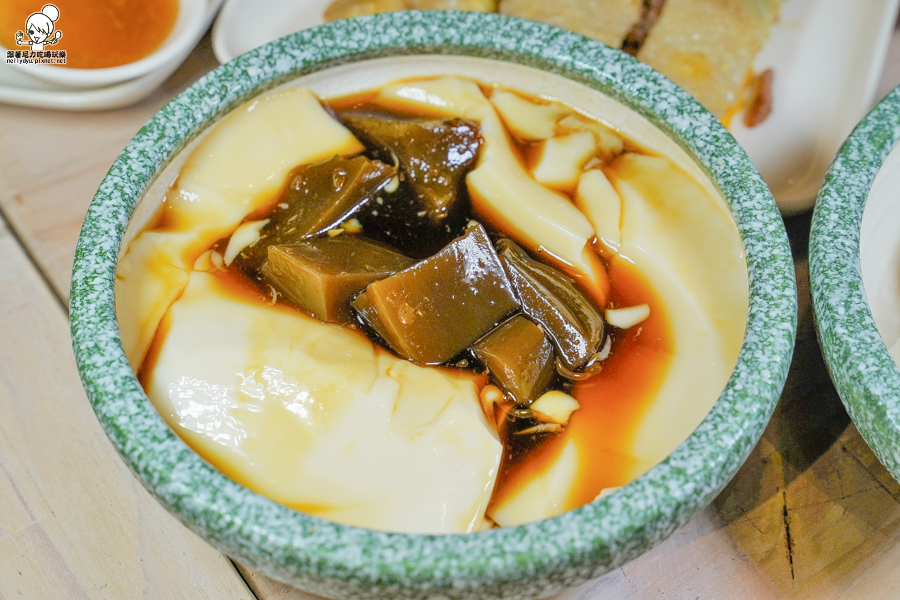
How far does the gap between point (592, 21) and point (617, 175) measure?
854 millimetres

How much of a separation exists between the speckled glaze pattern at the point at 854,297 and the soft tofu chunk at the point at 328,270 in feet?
2.22

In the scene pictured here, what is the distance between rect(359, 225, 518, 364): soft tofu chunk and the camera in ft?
3.78

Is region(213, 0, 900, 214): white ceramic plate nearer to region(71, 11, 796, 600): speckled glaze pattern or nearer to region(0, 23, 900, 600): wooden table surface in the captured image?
region(0, 23, 900, 600): wooden table surface

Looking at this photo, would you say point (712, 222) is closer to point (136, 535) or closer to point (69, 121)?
point (136, 535)

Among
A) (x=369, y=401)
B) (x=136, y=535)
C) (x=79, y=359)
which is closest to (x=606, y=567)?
(x=369, y=401)

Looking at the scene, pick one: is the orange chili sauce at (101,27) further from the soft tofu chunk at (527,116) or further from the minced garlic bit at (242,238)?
the soft tofu chunk at (527,116)

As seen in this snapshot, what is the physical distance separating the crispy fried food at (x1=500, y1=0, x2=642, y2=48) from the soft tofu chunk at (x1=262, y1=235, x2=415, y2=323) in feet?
3.56

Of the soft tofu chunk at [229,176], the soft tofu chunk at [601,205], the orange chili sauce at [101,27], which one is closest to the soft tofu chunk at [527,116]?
the soft tofu chunk at [601,205]

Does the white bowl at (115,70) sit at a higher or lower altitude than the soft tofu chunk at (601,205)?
lower

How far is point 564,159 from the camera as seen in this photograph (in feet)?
4.60

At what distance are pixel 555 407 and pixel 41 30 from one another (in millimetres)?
1784

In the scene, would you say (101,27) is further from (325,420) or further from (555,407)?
(555,407)

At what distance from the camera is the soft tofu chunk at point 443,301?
1.15 metres

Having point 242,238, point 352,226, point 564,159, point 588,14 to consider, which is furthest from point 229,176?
point 588,14
